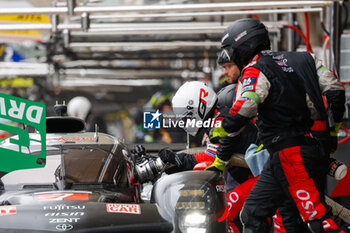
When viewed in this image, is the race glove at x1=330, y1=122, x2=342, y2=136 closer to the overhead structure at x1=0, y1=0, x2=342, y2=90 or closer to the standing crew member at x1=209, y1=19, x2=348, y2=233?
the standing crew member at x1=209, y1=19, x2=348, y2=233

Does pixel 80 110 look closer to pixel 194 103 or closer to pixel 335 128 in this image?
pixel 194 103

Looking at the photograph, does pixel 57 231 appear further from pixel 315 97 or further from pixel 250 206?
pixel 315 97

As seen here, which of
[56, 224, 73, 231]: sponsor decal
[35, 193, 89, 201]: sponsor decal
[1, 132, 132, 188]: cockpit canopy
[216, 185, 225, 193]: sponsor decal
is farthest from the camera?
[1, 132, 132, 188]: cockpit canopy

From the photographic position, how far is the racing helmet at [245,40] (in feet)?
13.1

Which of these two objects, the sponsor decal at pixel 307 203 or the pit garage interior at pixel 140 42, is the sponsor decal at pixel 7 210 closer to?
the sponsor decal at pixel 307 203

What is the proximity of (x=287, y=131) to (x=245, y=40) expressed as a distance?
0.61 metres

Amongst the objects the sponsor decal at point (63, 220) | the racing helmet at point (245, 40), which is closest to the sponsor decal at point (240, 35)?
the racing helmet at point (245, 40)

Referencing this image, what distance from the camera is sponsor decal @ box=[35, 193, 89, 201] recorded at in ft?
11.1

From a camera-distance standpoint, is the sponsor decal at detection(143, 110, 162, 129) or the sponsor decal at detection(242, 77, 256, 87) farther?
the sponsor decal at detection(242, 77, 256, 87)

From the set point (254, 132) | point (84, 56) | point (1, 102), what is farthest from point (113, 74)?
point (1, 102)

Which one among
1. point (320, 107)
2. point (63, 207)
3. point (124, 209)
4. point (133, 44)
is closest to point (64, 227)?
point (63, 207)

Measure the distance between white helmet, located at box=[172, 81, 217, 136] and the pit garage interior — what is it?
2.02m

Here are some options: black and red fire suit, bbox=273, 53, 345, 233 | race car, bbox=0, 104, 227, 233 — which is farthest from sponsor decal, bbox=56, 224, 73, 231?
black and red fire suit, bbox=273, 53, 345, 233

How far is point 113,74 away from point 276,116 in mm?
5055
